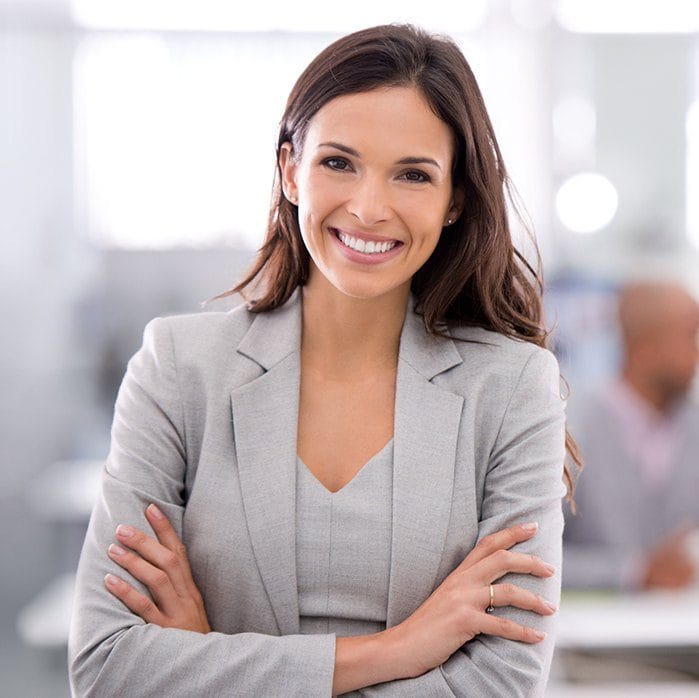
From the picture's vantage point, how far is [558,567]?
167 centimetres

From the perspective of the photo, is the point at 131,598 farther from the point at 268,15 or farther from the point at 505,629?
the point at 268,15

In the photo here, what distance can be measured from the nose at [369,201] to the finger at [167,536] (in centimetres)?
57

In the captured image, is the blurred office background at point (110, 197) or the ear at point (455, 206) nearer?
the ear at point (455, 206)

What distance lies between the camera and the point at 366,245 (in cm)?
167

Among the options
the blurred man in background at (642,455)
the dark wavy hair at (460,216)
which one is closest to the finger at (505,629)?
the dark wavy hair at (460,216)

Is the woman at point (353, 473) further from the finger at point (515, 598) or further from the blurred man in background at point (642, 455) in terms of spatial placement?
the blurred man in background at point (642, 455)

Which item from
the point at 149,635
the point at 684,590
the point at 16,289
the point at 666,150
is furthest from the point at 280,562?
the point at 666,150

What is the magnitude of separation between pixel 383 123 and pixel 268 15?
108 inches

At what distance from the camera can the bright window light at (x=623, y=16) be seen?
4320 millimetres

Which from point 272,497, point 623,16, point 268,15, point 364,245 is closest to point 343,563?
point 272,497

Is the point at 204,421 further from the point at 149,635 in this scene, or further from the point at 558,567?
the point at 558,567

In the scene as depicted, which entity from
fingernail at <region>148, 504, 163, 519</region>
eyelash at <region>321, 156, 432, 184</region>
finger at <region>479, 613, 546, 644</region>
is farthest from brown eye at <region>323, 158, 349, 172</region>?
finger at <region>479, 613, 546, 644</region>

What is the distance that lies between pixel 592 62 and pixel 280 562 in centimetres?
333

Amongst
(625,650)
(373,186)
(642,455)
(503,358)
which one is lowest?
(625,650)
